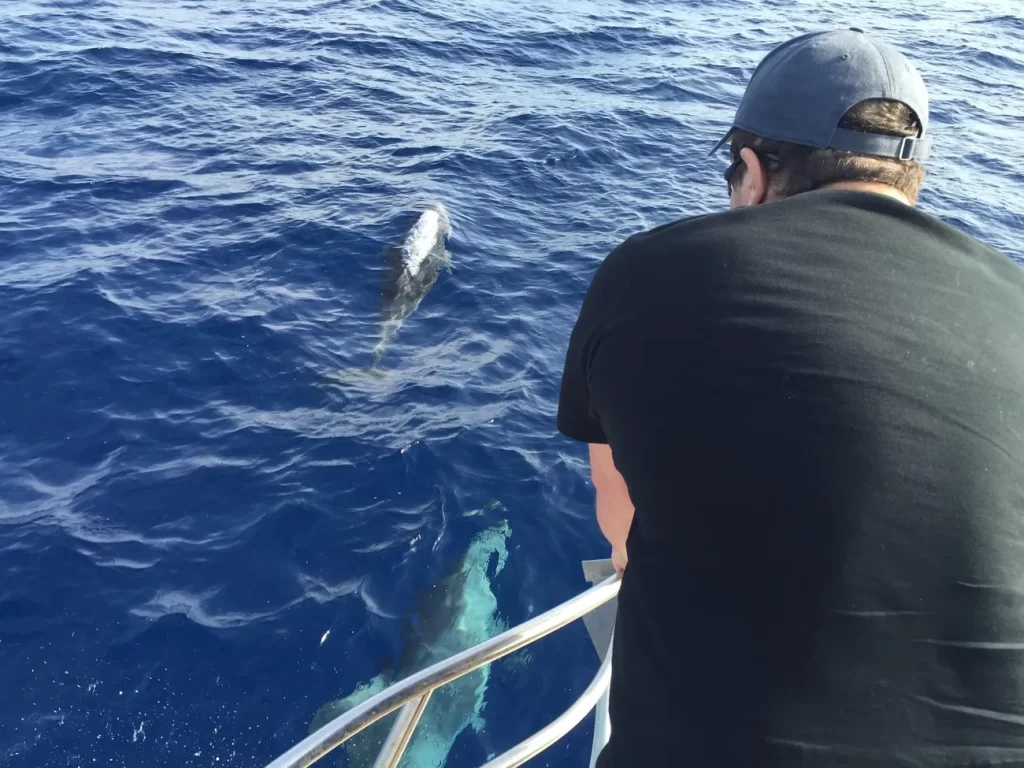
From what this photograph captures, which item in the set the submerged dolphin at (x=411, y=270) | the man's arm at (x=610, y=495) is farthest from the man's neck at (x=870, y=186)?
the submerged dolphin at (x=411, y=270)

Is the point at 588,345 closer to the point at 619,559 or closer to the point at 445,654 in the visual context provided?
the point at 619,559

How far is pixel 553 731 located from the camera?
302 centimetres

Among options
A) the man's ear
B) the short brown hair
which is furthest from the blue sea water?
the short brown hair

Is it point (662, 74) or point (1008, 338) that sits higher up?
point (1008, 338)

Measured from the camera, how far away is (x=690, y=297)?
1763 mm

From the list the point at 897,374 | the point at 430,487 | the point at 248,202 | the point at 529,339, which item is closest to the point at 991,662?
the point at 897,374

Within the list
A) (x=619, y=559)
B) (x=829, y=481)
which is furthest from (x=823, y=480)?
(x=619, y=559)

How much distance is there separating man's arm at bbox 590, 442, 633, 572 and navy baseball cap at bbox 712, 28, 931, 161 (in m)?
0.95

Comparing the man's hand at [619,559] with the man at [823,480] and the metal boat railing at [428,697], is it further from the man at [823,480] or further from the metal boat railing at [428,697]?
the man at [823,480]

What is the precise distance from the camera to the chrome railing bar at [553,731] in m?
2.94

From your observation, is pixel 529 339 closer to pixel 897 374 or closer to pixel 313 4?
pixel 897 374

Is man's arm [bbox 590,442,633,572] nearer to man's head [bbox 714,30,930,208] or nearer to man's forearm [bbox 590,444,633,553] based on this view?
man's forearm [bbox 590,444,633,553]

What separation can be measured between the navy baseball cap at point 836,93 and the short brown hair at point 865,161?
15 millimetres

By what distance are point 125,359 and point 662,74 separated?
50.9ft
